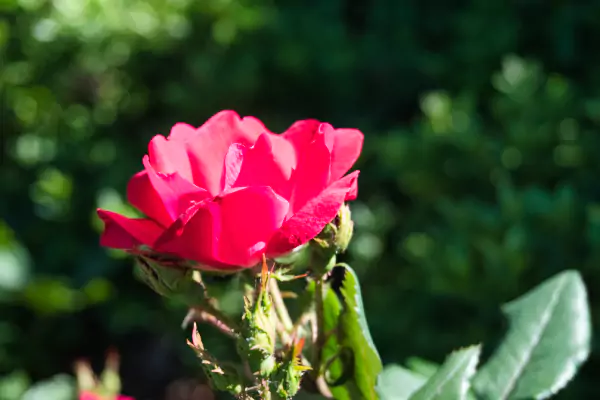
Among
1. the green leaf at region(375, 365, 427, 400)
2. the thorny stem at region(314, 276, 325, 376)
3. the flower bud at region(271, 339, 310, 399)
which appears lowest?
the green leaf at region(375, 365, 427, 400)

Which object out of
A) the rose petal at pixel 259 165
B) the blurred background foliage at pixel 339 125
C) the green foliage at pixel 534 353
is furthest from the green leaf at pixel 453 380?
the blurred background foliage at pixel 339 125

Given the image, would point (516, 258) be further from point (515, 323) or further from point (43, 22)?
point (43, 22)

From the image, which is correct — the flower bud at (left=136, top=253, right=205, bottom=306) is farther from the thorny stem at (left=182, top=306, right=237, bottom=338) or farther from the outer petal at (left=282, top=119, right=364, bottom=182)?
the outer petal at (left=282, top=119, right=364, bottom=182)

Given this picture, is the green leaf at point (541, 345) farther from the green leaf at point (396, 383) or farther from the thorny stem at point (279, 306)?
the thorny stem at point (279, 306)

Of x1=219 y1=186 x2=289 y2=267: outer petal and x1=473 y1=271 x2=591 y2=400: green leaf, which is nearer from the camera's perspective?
x1=219 y1=186 x2=289 y2=267: outer petal

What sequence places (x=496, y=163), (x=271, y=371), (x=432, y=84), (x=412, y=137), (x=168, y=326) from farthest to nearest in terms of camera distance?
1. (x=432, y=84)
2. (x=168, y=326)
3. (x=412, y=137)
4. (x=496, y=163)
5. (x=271, y=371)

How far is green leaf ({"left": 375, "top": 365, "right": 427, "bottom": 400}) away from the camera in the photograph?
0.60 meters

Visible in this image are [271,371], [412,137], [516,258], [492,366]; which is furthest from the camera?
[412,137]

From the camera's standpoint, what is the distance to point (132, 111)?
2.41m

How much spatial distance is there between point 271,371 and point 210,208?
0.13 m

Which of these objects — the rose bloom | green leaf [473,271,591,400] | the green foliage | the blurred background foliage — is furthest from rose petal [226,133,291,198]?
the blurred background foliage

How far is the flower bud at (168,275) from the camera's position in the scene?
1.81 ft

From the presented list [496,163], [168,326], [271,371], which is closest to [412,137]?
[496,163]

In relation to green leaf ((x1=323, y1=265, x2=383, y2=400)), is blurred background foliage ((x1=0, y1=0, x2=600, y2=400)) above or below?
below
